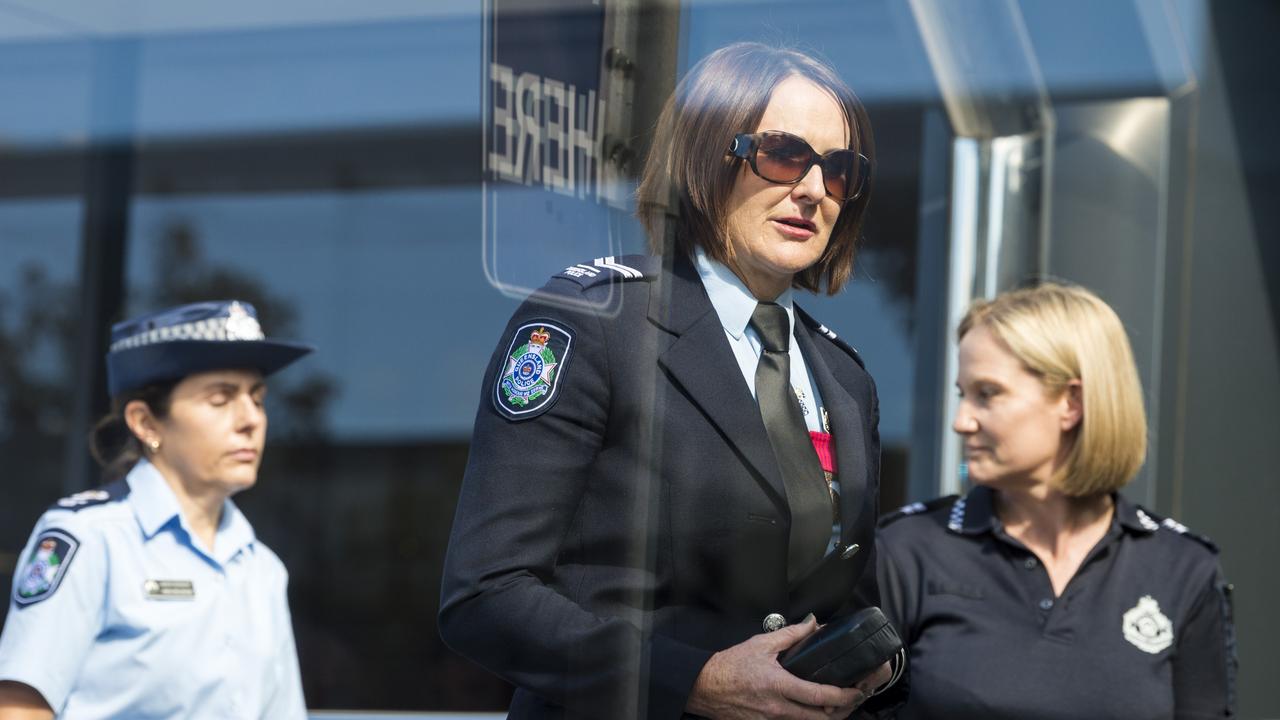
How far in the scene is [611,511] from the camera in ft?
4.00

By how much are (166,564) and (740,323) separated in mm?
1202

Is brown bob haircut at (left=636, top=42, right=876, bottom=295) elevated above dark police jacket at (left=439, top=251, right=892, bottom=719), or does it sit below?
above

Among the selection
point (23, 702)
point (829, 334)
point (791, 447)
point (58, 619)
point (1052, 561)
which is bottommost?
point (23, 702)

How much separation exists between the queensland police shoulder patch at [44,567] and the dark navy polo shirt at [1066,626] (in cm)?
116

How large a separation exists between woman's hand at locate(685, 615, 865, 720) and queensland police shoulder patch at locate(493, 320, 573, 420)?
271 millimetres

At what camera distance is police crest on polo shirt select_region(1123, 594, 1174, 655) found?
200 centimetres

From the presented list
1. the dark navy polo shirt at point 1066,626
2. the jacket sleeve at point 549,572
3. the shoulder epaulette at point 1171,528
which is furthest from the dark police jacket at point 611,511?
the shoulder epaulette at point 1171,528

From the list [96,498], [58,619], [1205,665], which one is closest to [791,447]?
[1205,665]

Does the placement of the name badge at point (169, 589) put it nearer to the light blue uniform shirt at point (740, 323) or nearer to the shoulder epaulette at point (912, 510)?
the shoulder epaulette at point (912, 510)

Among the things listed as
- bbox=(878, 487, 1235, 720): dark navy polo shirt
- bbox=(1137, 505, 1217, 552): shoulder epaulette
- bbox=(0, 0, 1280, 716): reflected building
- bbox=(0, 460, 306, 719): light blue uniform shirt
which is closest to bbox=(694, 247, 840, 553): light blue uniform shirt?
bbox=(0, 0, 1280, 716): reflected building

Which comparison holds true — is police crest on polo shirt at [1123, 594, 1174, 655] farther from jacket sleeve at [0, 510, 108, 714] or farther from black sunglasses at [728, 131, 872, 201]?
jacket sleeve at [0, 510, 108, 714]

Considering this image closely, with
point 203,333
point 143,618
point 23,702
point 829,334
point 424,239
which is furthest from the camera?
point 424,239

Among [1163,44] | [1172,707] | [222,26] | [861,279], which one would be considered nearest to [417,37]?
[222,26]

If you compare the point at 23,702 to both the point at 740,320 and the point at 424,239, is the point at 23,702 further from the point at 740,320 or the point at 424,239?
the point at 424,239
